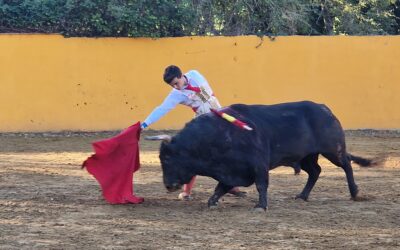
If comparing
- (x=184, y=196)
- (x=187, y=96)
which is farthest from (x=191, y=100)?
(x=184, y=196)

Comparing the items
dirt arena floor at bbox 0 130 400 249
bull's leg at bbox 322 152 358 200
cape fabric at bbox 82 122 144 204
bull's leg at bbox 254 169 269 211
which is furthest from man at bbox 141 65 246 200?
bull's leg at bbox 322 152 358 200

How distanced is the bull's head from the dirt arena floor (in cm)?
31

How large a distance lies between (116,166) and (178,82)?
116 cm

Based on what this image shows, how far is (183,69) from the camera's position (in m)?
17.1

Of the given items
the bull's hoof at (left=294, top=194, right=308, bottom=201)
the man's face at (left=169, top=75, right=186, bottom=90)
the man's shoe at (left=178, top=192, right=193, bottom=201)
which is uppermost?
the man's face at (left=169, top=75, right=186, bottom=90)

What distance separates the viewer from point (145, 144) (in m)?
15.3

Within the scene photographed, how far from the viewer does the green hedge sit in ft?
56.7

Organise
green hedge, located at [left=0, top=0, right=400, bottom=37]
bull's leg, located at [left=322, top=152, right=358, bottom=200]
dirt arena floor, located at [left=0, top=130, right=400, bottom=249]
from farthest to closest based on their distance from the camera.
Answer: green hedge, located at [left=0, top=0, right=400, bottom=37] < bull's leg, located at [left=322, top=152, right=358, bottom=200] < dirt arena floor, located at [left=0, top=130, right=400, bottom=249]

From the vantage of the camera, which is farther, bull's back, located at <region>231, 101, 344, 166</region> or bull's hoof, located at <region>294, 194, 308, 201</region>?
bull's hoof, located at <region>294, 194, 308, 201</region>

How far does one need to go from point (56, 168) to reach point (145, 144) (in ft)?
12.1

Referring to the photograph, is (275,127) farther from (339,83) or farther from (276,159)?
(339,83)

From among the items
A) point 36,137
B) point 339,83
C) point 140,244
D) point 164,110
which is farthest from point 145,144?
Answer: point 140,244

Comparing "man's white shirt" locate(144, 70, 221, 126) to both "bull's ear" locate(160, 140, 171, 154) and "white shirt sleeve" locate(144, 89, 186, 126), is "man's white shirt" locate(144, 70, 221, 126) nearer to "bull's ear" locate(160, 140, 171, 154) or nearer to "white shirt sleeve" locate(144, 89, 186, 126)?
"white shirt sleeve" locate(144, 89, 186, 126)

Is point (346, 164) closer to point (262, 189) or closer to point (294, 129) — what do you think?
point (294, 129)
